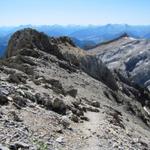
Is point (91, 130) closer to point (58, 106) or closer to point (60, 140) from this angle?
point (58, 106)

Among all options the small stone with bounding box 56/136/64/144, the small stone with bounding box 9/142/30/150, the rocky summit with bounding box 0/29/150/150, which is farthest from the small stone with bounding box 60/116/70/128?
the small stone with bounding box 9/142/30/150

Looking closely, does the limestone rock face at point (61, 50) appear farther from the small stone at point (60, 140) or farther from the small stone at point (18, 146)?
the small stone at point (18, 146)

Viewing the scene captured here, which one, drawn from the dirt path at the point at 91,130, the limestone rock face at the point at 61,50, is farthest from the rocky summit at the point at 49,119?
the limestone rock face at the point at 61,50

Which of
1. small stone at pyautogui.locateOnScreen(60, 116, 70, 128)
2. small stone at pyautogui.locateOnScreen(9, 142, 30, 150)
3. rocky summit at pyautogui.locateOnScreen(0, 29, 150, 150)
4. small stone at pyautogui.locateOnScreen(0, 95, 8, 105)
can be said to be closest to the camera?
small stone at pyautogui.locateOnScreen(9, 142, 30, 150)

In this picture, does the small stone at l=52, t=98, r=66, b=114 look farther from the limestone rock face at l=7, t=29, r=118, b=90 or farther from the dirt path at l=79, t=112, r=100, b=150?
the limestone rock face at l=7, t=29, r=118, b=90

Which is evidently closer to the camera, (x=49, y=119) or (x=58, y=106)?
(x=49, y=119)

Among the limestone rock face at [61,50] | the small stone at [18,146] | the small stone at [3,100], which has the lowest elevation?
the limestone rock face at [61,50]

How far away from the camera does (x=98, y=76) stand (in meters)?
57.5

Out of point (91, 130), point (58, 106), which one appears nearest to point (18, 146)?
point (91, 130)

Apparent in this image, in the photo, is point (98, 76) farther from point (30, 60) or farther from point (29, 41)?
point (30, 60)

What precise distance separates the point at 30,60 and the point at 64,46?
795 inches

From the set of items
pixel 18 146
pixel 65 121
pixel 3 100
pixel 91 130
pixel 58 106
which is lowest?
pixel 91 130

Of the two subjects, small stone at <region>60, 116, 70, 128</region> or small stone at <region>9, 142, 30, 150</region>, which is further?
small stone at <region>60, 116, 70, 128</region>

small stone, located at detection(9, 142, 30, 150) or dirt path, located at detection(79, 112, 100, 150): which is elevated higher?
small stone, located at detection(9, 142, 30, 150)
